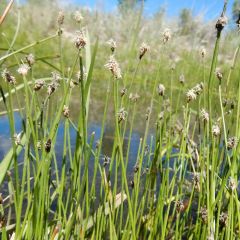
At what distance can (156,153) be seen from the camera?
129cm

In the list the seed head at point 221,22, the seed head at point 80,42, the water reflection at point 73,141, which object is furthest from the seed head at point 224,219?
the water reflection at point 73,141

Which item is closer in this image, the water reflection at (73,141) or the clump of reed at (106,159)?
the clump of reed at (106,159)

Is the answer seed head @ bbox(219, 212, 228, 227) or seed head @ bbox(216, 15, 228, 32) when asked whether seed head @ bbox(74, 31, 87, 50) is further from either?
seed head @ bbox(219, 212, 228, 227)

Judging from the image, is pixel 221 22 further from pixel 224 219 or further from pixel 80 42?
pixel 224 219

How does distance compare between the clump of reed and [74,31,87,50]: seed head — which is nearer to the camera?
[74,31,87,50]: seed head

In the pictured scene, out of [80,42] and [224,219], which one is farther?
[224,219]

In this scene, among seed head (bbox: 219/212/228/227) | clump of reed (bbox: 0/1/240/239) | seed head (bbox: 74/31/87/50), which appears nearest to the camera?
seed head (bbox: 74/31/87/50)

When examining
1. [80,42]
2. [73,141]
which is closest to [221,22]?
[80,42]

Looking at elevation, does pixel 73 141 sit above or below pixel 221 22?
below

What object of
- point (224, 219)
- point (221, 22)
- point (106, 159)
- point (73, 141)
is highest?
point (221, 22)

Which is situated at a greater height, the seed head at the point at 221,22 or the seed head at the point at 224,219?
the seed head at the point at 221,22

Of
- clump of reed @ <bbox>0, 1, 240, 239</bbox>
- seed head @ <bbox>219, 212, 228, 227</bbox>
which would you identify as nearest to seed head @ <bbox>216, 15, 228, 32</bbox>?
clump of reed @ <bbox>0, 1, 240, 239</bbox>

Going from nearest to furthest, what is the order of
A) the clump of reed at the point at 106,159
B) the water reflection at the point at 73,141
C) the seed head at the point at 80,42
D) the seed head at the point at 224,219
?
the seed head at the point at 80,42 < the clump of reed at the point at 106,159 < the seed head at the point at 224,219 < the water reflection at the point at 73,141

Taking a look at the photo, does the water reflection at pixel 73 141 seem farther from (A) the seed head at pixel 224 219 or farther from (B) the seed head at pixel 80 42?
(B) the seed head at pixel 80 42
